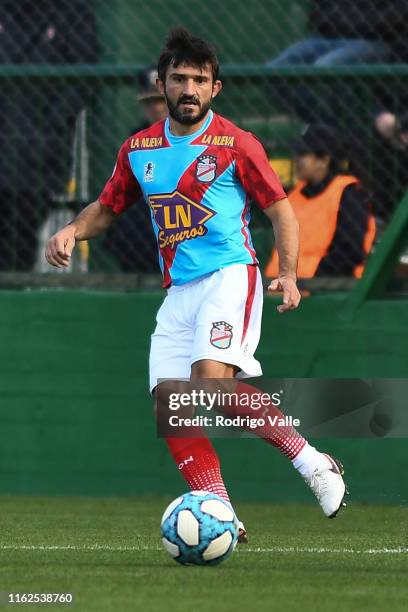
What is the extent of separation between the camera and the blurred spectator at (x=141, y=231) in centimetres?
892

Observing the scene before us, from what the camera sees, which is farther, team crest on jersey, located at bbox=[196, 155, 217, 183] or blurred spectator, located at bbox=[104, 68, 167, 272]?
blurred spectator, located at bbox=[104, 68, 167, 272]

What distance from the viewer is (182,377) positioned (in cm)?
636

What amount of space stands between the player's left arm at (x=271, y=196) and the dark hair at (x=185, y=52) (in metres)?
0.37

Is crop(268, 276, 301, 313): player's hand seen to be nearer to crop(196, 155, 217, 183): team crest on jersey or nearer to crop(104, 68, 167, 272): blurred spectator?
crop(196, 155, 217, 183): team crest on jersey

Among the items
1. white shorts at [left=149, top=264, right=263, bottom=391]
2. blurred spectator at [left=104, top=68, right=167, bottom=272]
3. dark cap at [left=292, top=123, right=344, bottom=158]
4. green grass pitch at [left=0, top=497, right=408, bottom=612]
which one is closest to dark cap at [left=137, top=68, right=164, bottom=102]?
blurred spectator at [left=104, top=68, right=167, bottom=272]

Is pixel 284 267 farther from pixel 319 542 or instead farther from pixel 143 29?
pixel 143 29

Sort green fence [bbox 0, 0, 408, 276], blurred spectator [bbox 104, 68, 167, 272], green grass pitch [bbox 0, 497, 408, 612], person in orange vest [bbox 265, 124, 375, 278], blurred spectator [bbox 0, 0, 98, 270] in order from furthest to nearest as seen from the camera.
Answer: blurred spectator [bbox 0, 0, 98, 270], blurred spectator [bbox 104, 68, 167, 272], green fence [bbox 0, 0, 408, 276], person in orange vest [bbox 265, 124, 375, 278], green grass pitch [bbox 0, 497, 408, 612]

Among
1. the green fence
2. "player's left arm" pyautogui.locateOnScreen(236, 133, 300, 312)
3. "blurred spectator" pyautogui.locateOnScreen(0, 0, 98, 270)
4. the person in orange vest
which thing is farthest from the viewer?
"blurred spectator" pyautogui.locateOnScreen(0, 0, 98, 270)

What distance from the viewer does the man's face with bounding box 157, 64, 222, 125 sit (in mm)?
6266

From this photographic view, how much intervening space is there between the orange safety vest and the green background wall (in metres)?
0.27

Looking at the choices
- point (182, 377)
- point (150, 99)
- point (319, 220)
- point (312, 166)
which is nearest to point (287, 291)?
point (182, 377)

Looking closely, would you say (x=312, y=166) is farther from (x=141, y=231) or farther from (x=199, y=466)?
(x=199, y=466)

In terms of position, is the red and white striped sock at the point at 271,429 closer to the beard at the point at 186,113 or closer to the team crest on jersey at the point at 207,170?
the team crest on jersey at the point at 207,170

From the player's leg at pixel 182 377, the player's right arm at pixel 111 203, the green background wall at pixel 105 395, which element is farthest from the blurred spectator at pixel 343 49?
the player's leg at pixel 182 377
